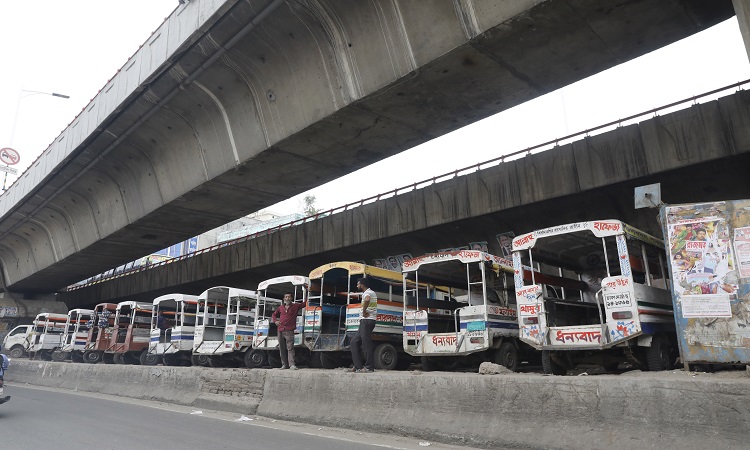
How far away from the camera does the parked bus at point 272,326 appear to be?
13484 millimetres

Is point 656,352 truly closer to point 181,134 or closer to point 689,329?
point 689,329

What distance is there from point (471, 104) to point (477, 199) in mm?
6981

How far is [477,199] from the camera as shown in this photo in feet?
51.4

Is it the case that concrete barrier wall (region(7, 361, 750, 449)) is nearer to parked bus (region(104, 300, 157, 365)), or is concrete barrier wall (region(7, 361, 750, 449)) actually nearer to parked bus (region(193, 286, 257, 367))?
parked bus (region(193, 286, 257, 367))

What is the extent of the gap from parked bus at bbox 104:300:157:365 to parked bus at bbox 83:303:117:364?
0.42 m

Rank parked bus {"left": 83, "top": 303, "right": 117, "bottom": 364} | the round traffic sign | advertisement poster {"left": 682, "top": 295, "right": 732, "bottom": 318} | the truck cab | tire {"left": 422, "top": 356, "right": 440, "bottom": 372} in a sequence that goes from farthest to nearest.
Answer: the round traffic sign
the truck cab
parked bus {"left": 83, "top": 303, "right": 117, "bottom": 364}
tire {"left": 422, "top": 356, "right": 440, "bottom": 372}
advertisement poster {"left": 682, "top": 295, "right": 732, "bottom": 318}

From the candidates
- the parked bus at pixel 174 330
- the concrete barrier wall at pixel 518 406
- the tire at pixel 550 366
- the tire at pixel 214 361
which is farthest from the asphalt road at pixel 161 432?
the parked bus at pixel 174 330

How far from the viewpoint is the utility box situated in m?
5.94

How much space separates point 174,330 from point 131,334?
3.88 metres

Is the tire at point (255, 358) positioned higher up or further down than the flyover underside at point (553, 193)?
further down

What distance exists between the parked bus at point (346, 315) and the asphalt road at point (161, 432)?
9.66ft

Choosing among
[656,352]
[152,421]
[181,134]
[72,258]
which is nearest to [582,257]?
[656,352]

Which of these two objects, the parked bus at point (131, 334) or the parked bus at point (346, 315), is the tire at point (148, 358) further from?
the parked bus at point (346, 315)

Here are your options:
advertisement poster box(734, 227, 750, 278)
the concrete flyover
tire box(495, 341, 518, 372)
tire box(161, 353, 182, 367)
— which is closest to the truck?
tire box(161, 353, 182, 367)
